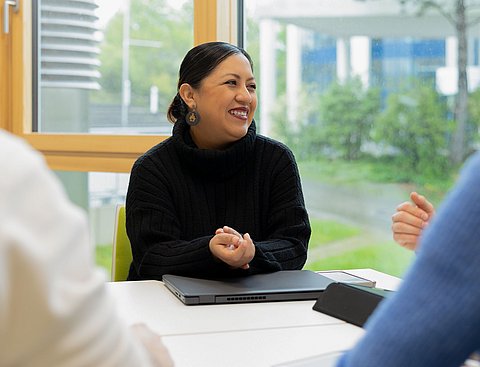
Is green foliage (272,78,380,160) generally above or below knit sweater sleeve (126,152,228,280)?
above

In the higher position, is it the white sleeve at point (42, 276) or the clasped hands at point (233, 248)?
the white sleeve at point (42, 276)

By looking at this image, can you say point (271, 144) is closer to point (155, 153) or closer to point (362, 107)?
point (155, 153)

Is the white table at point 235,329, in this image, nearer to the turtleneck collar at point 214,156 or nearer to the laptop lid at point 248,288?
the laptop lid at point 248,288

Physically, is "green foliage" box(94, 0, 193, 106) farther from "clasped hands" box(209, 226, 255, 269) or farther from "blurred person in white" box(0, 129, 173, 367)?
"blurred person in white" box(0, 129, 173, 367)

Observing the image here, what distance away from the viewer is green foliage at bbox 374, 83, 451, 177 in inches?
108

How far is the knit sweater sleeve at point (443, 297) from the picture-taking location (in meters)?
0.74

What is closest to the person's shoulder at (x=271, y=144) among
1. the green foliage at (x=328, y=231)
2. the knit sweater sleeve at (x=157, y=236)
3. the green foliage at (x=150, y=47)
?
the knit sweater sleeve at (x=157, y=236)

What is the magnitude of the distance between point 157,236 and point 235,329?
2.31 ft

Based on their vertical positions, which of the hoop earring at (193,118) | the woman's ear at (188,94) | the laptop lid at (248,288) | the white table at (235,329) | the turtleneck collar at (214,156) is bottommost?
the white table at (235,329)

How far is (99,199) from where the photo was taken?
3.93 m

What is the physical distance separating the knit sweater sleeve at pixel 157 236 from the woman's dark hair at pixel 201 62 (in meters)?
0.33

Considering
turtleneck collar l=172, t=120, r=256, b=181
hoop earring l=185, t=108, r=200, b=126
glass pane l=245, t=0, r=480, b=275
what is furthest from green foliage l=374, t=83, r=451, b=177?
hoop earring l=185, t=108, r=200, b=126

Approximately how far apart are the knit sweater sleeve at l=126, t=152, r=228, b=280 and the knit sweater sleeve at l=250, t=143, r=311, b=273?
0.19 m

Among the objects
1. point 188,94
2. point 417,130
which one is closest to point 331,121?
point 417,130
